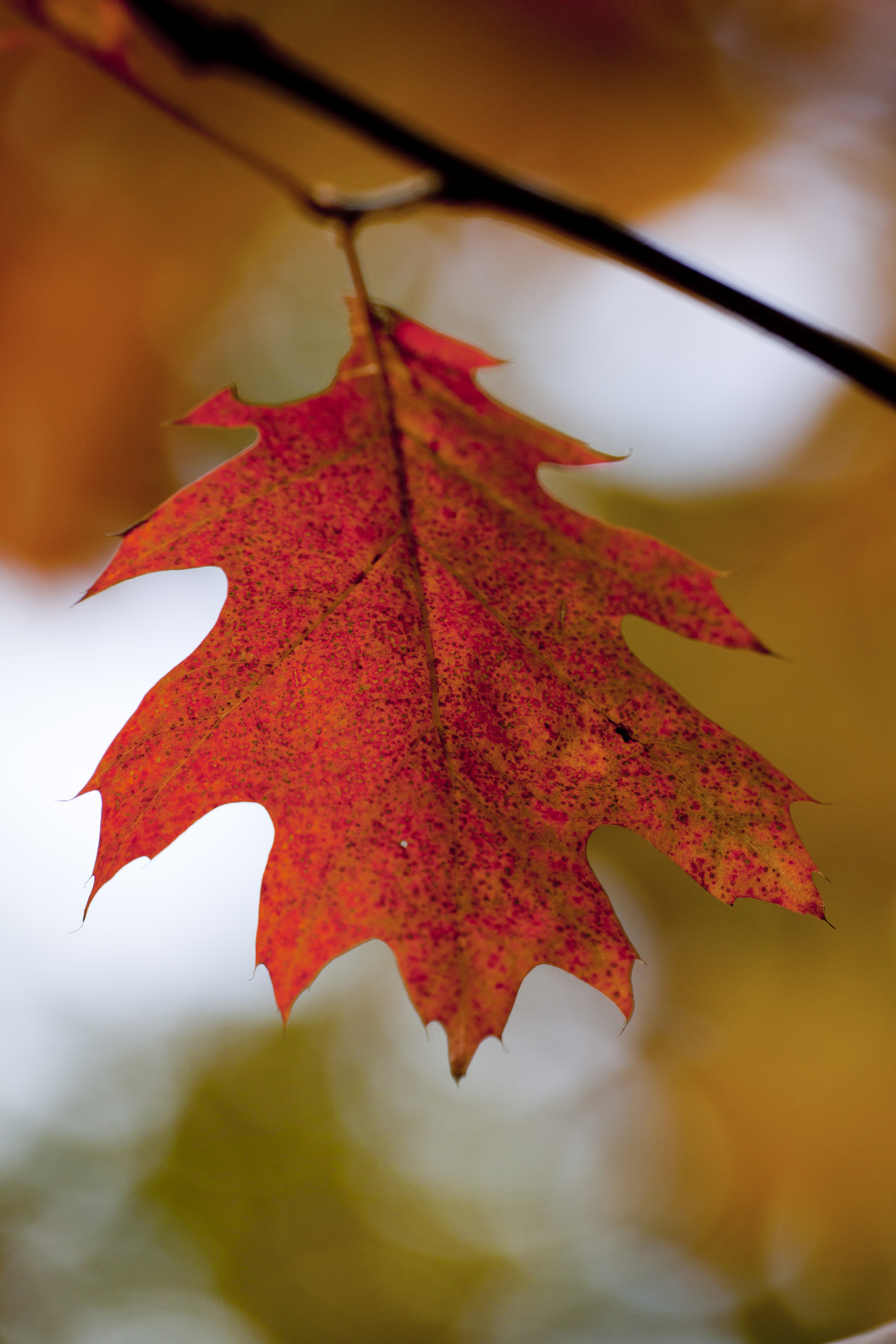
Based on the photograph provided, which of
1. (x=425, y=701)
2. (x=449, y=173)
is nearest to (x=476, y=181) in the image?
(x=449, y=173)

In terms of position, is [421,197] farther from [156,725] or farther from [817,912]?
[817,912]

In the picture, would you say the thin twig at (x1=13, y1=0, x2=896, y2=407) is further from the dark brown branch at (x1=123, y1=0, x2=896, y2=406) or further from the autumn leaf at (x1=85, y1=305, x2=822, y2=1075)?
the autumn leaf at (x1=85, y1=305, x2=822, y2=1075)

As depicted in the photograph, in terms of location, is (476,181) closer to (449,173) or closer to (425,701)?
(449,173)

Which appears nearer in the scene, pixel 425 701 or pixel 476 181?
pixel 476 181

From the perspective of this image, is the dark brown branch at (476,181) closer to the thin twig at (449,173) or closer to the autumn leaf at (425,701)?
the thin twig at (449,173)

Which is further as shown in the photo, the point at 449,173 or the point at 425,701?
the point at 425,701

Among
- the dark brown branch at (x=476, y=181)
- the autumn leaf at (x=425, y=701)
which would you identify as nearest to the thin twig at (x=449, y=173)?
the dark brown branch at (x=476, y=181)

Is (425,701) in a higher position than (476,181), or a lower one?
lower

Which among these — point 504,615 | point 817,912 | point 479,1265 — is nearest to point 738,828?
point 817,912
